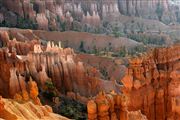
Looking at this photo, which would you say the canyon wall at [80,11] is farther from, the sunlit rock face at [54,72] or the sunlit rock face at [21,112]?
the sunlit rock face at [21,112]

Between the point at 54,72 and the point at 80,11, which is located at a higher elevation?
the point at 80,11

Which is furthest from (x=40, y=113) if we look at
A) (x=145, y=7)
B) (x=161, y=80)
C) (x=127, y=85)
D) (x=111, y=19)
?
(x=145, y=7)

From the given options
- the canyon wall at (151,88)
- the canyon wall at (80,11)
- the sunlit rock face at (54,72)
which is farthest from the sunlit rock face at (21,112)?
the canyon wall at (80,11)

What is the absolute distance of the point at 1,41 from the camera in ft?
120

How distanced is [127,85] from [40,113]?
3.00m

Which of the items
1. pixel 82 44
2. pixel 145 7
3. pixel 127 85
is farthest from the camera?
pixel 145 7

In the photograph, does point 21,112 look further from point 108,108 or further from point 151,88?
point 151,88

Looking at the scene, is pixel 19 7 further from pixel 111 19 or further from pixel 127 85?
pixel 127 85

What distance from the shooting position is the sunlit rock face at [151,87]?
13.1m

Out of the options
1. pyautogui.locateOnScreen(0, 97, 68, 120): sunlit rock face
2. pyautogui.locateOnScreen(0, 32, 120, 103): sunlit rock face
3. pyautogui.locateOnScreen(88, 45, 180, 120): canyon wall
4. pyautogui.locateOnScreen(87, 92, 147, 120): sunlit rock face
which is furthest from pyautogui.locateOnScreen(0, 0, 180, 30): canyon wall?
pyautogui.locateOnScreen(87, 92, 147, 120): sunlit rock face

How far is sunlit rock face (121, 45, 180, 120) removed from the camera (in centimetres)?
1305

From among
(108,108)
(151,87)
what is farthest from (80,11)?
Answer: (108,108)

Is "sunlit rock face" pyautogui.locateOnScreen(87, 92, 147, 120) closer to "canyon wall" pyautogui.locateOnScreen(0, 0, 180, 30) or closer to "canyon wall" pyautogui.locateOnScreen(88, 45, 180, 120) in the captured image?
"canyon wall" pyautogui.locateOnScreen(88, 45, 180, 120)

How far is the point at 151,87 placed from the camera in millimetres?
13289
